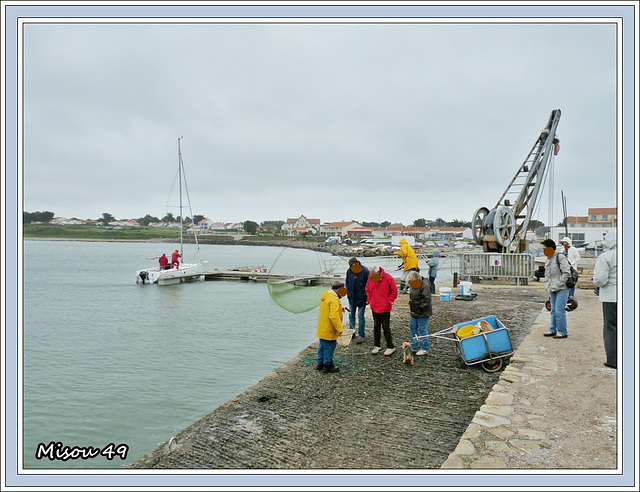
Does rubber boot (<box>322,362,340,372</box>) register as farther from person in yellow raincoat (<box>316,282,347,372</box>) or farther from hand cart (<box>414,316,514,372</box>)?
hand cart (<box>414,316,514,372</box>)

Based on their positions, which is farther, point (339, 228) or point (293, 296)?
point (339, 228)

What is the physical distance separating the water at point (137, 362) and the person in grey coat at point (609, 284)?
5.75m

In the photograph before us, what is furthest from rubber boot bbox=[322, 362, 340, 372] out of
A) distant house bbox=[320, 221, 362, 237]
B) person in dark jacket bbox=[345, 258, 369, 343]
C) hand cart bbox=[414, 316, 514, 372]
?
distant house bbox=[320, 221, 362, 237]

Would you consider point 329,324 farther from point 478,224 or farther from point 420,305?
point 478,224

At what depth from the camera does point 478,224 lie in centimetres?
2025

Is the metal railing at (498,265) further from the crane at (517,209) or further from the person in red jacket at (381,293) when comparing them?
the person in red jacket at (381,293)

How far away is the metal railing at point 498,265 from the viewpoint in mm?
17767

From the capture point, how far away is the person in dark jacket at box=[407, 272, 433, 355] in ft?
22.2

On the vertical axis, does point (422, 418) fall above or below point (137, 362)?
above

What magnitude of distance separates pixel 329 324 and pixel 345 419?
66.2 inches

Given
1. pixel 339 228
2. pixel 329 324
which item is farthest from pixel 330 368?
pixel 339 228

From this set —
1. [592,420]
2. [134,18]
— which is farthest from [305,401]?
[134,18]

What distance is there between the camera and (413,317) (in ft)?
23.7

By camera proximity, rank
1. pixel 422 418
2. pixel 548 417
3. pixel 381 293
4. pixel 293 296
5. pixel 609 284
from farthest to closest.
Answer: pixel 293 296 → pixel 381 293 → pixel 609 284 → pixel 422 418 → pixel 548 417
